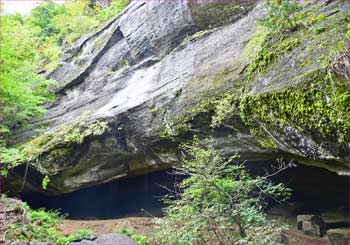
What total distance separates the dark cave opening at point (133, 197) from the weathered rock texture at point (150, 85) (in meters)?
1.78

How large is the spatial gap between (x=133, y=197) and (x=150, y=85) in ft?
17.2

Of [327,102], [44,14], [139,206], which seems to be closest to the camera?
[327,102]

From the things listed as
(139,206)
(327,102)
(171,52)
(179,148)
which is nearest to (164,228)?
(179,148)

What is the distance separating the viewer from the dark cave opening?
9109mm

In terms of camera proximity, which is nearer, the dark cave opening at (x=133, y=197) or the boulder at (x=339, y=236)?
the boulder at (x=339, y=236)

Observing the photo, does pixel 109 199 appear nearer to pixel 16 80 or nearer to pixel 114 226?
pixel 114 226

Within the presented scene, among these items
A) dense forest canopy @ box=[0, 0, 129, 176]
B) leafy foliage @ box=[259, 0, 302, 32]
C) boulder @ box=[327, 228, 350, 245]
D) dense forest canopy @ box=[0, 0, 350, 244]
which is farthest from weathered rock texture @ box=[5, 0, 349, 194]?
boulder @ box=[327, 228, 350, 245]

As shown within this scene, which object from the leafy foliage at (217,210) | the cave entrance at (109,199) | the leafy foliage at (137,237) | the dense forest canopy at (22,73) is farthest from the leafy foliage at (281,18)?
the dense forest canopy at (22,73)

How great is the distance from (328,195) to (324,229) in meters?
2.21

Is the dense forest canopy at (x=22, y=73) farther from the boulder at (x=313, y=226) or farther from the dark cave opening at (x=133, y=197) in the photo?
the boulder at (x=313, y=226)

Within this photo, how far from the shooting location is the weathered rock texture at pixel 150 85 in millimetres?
6746

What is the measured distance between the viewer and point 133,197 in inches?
480

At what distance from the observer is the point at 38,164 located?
30.9ft

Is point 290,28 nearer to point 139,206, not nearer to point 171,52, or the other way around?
point 171,52
